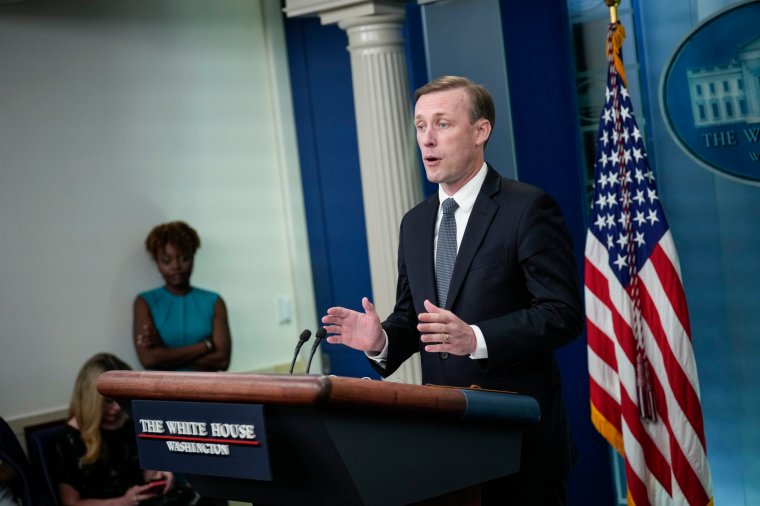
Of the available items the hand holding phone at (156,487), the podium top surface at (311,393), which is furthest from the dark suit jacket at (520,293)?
the hand holding phone at (156,487)

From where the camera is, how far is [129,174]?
564cm

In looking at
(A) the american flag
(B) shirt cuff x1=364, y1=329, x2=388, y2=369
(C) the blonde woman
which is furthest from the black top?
(B) shirt cuff x1=364, y1=329, x2=388, y2=369

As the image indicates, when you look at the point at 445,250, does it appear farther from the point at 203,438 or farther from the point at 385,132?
the point at 385,132

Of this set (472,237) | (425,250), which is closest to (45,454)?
(425,250)

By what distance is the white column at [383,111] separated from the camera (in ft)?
15.8

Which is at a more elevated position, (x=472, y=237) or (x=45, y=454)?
(x=472, y=237)

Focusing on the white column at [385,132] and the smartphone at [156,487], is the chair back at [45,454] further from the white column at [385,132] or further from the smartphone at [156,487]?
the white column at [385,132]

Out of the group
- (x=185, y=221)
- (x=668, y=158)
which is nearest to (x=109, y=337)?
(x=185, y=221)

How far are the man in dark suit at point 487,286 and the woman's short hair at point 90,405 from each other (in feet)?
7.16

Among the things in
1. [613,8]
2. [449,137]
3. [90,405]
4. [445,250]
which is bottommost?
[90,405]

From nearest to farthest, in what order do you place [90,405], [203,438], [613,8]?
[203,438], [613,8], [90,405]

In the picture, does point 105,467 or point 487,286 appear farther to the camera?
point 105,467

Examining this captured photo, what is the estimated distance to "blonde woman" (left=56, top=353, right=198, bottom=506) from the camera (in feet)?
14.7

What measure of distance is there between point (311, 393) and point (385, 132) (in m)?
3.17
